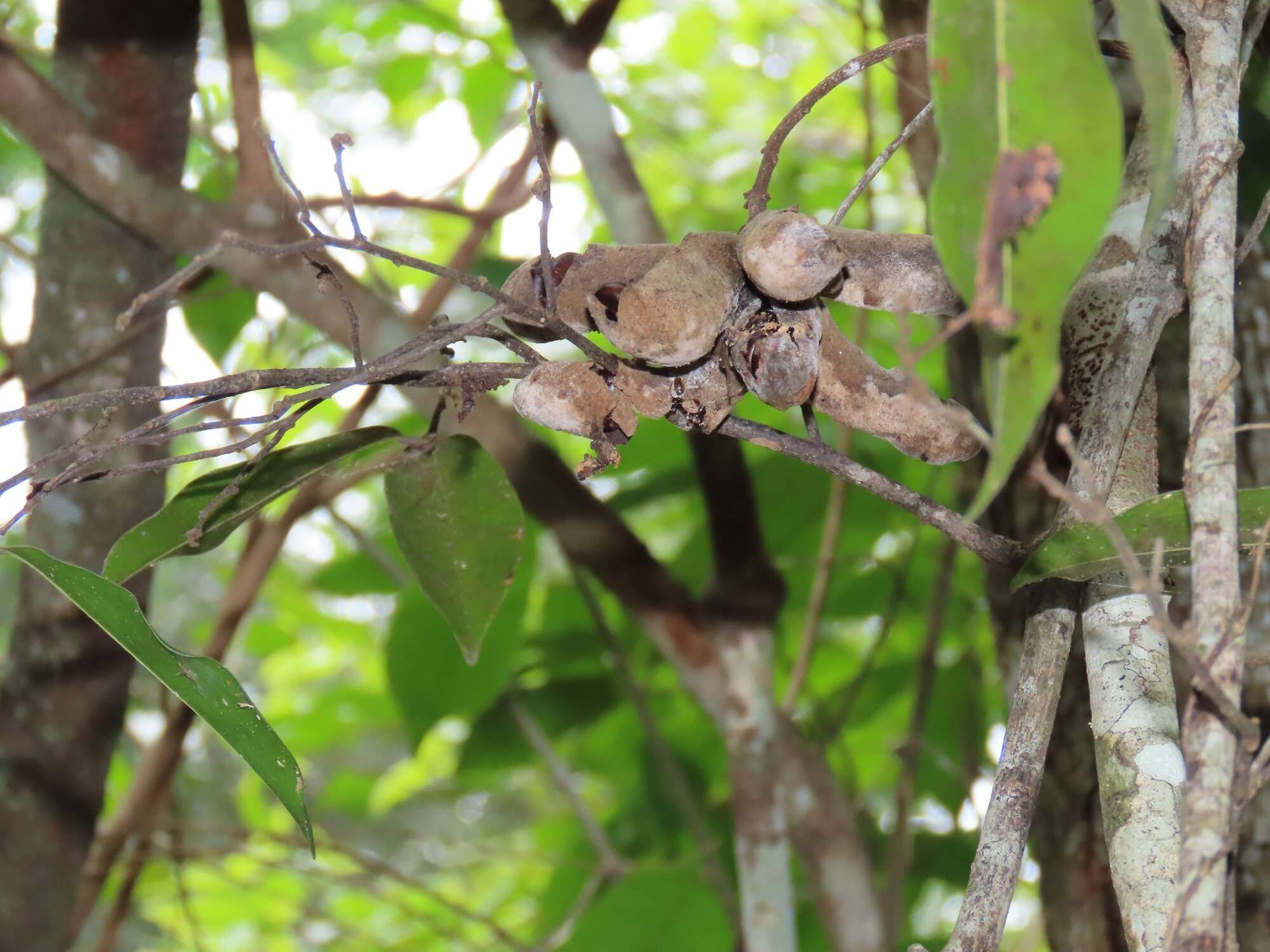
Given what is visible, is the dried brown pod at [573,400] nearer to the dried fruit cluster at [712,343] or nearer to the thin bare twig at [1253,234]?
the dried fruit cluster at [712,343]

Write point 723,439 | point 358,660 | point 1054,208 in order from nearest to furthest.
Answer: point 1054,208
point 723,439
point 358,660

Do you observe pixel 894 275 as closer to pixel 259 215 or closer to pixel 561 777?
pixel 259 215

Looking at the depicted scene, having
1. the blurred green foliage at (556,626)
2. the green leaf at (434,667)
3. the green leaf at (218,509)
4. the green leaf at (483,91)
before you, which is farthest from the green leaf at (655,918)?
the green leaf at (483,91)

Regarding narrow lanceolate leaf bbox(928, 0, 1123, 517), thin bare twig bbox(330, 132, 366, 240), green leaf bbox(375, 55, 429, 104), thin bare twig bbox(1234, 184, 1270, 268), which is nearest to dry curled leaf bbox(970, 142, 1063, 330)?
narrow lanceolate leaf bbox(928, 0, 1123, 517)

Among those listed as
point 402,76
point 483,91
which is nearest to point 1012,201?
point 483,91

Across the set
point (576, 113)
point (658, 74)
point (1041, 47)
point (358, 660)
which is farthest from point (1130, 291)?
point (358, 660)

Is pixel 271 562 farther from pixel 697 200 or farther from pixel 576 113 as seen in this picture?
pixel 697 200

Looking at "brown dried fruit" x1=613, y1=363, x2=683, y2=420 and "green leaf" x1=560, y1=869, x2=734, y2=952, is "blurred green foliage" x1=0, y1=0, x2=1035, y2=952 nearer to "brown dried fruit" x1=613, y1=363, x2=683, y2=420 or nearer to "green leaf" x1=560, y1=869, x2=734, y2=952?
"green leaf" x1=560, y1=869, x2=734, y2=952
